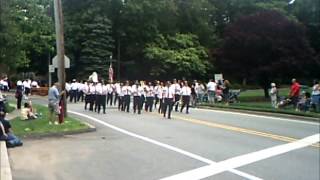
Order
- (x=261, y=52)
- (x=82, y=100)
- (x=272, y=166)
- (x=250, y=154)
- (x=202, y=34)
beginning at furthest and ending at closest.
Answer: (x=202, y=34) → (x=261, y=52) → (x=82, y=100) → (x=250, y=154) → (x=272, y=166)

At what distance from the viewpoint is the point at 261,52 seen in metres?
48.2

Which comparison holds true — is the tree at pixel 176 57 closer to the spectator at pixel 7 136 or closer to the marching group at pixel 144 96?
the marching group at pixel 144 96

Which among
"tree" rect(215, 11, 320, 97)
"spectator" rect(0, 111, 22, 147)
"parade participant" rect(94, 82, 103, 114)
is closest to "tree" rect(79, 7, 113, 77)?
"tree" rect(215, 11, 320, 97)

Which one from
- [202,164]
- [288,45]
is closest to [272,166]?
[202,164]

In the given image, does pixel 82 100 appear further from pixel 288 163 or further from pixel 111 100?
pixel 288 163

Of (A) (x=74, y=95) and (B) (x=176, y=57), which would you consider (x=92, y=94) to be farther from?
(B) (x=176, y=57)

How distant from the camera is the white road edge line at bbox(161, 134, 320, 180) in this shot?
35.4 feet

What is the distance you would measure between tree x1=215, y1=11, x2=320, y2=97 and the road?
2597 cm

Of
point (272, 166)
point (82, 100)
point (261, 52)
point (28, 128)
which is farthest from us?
point (261, 52)

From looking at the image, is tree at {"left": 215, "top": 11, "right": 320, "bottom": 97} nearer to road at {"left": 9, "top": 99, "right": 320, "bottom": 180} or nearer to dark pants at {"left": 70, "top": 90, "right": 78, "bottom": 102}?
dark pants at {"left": 70, "top": 90, "right": 78, "bottom": 102}

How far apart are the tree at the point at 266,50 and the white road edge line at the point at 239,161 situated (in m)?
31.0

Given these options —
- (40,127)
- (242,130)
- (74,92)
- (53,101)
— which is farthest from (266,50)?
(40,127)

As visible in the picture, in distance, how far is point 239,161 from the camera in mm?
12484

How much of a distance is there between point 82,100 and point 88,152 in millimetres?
30193
